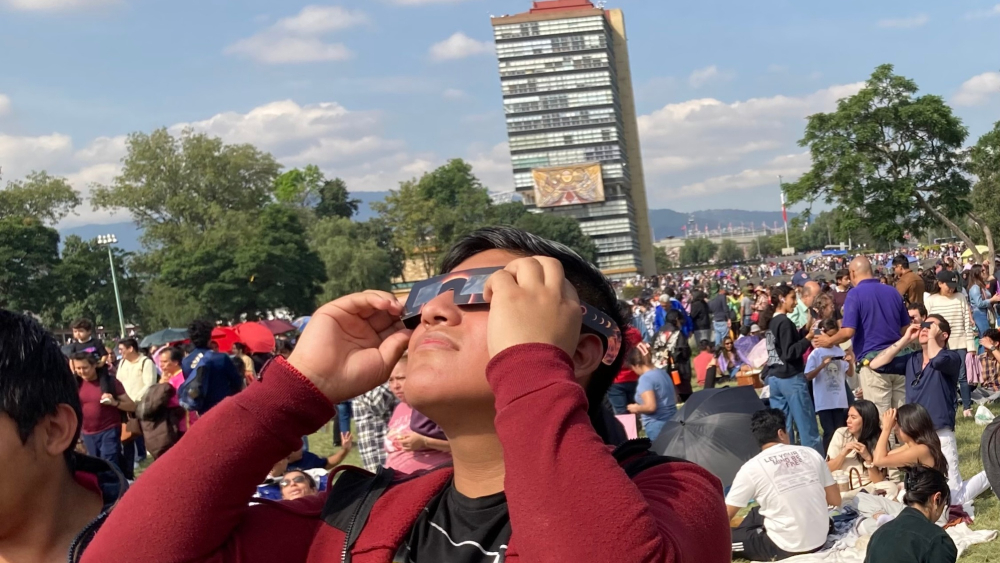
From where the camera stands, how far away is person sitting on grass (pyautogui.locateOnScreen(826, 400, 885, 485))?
8.34 meters

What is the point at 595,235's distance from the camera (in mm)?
134125

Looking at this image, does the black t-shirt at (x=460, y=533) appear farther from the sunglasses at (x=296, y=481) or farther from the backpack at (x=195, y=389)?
the backpack at (x=195, y=389)

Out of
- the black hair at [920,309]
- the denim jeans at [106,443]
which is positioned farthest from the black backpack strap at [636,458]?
the black hair at [920,309]

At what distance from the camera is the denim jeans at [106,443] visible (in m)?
9.49

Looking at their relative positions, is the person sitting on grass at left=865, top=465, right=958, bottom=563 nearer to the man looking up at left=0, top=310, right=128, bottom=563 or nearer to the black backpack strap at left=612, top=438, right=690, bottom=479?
the black backpack strap at left=612, top=438, right=690, bottom=479

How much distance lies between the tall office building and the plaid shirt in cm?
12241

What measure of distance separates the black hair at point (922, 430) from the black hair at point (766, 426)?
3.59ft

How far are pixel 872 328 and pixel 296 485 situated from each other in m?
5.49

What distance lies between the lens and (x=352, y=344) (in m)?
1.88

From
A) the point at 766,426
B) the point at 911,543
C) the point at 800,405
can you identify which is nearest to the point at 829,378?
the point at 800,405

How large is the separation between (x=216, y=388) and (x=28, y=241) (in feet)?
167

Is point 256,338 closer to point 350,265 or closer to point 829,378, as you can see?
point 829,378

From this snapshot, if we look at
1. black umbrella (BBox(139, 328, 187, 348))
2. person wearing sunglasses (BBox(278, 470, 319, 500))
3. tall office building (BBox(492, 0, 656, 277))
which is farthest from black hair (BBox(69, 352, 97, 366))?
tall office building (BBox(492, 0, 656, 277))

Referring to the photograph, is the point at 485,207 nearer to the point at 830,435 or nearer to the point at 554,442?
the point at 830,435
